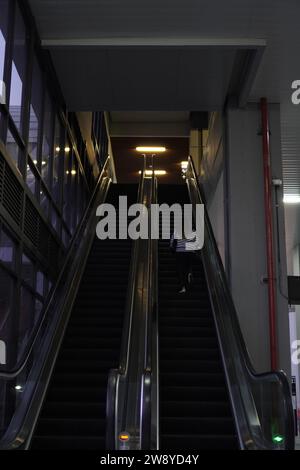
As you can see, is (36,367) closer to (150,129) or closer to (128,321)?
(128,321)

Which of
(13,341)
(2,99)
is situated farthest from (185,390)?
(2,99)

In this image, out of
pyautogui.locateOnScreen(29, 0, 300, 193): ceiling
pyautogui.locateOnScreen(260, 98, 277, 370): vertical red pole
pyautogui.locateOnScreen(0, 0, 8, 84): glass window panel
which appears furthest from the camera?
pyautogui.locateOnScreen(260, 98, 277, 370): vertical red pole

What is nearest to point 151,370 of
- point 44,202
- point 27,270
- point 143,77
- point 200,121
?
point 27,270

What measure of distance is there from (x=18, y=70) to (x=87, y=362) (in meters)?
3.89

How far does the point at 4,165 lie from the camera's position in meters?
7.17

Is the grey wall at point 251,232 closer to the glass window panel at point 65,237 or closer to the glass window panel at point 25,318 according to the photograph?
the glass window panel at point 25,318

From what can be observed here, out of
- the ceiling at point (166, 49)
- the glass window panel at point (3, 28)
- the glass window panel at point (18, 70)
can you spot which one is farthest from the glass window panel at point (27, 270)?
the ceiling at point (166, 49)

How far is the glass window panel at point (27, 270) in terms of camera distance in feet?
27.5

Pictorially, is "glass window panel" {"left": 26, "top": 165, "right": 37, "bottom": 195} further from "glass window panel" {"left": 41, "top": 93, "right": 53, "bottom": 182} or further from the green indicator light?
the green indicator light

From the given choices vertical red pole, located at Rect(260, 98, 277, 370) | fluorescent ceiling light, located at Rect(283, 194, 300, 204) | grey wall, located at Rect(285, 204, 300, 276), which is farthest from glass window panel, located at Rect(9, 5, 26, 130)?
grey wall, located at Rect(285, 204, 300, 276)

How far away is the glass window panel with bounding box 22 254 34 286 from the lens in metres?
8.40

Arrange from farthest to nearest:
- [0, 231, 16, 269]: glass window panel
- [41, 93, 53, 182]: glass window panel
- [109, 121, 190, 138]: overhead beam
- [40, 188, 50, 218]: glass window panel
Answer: [109, 121, 190, 138]: overhead beam → [41, 93, 53, 182]: glass window panel → [40, 188, 50, 218]: glass window panel → [0, 231, 16, 269]: glass window panel

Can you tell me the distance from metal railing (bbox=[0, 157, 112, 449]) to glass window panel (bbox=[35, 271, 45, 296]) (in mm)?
476

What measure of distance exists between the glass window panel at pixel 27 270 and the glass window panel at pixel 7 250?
→ 27.1 inches
